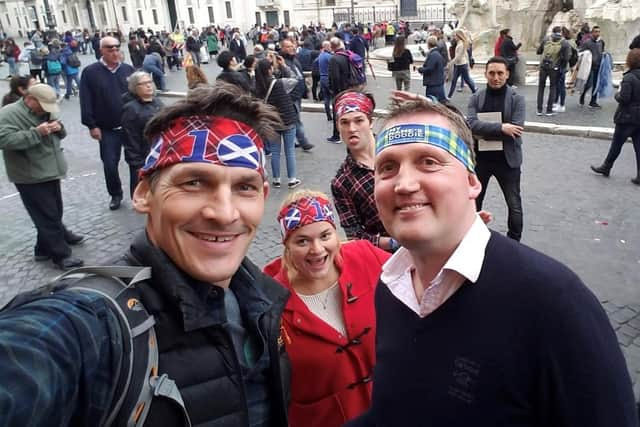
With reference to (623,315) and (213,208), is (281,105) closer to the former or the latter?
(623,315)

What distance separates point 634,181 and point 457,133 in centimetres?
660

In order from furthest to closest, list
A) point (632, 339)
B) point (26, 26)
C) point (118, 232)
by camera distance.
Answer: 1. point (26, 26)
2. point (118, 232)
3. point (632, 339)

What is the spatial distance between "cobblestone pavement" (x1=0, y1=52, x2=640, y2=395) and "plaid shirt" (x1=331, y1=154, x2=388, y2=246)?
202cm

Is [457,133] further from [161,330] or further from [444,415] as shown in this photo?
[161,330]

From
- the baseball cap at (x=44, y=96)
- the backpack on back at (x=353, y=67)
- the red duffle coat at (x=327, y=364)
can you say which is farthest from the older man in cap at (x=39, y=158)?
the backpack on back at (x=353, y=67)

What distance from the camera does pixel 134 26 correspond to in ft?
201

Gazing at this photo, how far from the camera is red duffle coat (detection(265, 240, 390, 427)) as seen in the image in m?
2.21

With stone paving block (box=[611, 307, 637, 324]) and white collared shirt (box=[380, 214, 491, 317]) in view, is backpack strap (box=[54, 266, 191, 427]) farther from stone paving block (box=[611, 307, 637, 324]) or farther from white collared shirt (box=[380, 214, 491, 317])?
stone paving block (box=[611, 307, 637, 324])

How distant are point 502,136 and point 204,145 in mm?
3951

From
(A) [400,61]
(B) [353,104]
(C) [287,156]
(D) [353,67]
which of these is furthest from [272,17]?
(B) [353,104]

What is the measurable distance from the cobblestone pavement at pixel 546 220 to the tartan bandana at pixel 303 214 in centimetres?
243

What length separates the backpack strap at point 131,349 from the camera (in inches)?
43.3

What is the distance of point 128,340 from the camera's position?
1143mm

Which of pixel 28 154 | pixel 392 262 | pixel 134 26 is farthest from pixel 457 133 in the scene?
pixel 134 26
